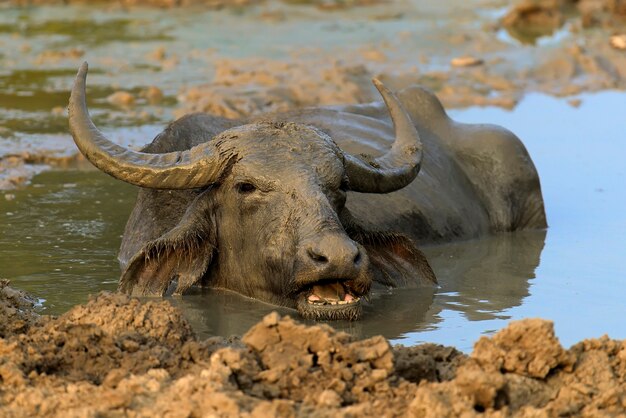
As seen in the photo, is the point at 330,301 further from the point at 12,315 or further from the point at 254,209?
the point at 12,315

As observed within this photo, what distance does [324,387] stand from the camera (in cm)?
550

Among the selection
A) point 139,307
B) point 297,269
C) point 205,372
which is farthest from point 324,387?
point 297,269

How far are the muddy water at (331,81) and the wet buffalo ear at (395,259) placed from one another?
10cm

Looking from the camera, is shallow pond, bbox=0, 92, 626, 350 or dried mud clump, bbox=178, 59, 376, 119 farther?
dried mud clump, bbox=178, 59, 376, 119

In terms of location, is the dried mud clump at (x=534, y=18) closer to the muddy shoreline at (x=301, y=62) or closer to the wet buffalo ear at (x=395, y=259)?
the muddy shoreline at (x=301, y=62)

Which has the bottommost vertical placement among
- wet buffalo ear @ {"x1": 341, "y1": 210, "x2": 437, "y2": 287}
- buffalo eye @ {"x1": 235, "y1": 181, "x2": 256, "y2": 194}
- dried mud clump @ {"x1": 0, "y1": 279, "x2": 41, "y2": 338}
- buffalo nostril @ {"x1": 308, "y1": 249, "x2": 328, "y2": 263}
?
dried mud clump @ {"x1": 0, "y1": 279, "x2": 41, "y2": 338}

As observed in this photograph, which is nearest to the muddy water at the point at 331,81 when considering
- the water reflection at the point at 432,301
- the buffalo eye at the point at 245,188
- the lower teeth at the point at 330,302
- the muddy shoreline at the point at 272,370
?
the water reflection at the point at 432,301

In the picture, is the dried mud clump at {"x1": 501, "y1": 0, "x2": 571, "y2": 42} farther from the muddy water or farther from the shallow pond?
the shallow pond

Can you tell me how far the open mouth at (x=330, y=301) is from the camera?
7605 millimetres

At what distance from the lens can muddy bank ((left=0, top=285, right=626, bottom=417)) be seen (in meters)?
5.31

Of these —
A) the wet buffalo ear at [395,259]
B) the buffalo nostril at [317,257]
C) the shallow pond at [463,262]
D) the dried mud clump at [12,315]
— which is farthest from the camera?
the wet buffalo ear at [395,259]

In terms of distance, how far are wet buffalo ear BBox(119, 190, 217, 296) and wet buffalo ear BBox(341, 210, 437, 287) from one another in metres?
0.89

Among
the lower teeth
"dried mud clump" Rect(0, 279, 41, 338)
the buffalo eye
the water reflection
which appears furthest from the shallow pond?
the buffalo eye

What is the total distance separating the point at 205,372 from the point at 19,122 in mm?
8156
